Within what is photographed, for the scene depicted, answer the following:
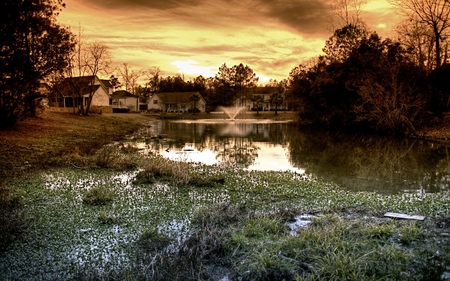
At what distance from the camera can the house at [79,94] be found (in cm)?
4301

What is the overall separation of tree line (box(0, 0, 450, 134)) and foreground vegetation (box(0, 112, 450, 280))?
38.7 feet

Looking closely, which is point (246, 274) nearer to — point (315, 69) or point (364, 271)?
point (364, 271)

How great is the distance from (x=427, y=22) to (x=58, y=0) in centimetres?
3500

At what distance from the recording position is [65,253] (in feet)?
18.4

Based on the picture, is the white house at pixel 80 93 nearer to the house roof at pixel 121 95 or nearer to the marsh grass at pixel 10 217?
the house roof at pixel 121 95

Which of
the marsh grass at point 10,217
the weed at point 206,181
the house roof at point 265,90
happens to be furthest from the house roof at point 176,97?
the marsh grass at point 10,217

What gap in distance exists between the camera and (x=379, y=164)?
50.7 feet

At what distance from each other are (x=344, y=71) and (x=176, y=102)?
54066 mm

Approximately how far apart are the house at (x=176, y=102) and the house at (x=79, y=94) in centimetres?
2088

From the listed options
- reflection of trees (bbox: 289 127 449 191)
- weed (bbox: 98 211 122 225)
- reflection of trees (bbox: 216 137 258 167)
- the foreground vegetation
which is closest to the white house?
reflection of trees (bbox: 216 137 258 167)

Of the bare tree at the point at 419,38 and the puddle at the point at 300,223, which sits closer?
the puddle at the point at 300,223

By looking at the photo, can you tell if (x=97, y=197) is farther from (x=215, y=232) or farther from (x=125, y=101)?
(x=125, y=101)

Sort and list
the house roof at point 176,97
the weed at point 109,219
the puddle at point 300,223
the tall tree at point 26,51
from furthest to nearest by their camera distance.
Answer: the house roof at point 176,97 < the tall tree at point 26,51 < the weed at point 109,219 < the puddle at point 300,223

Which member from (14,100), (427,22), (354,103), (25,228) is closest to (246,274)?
(25,228)
